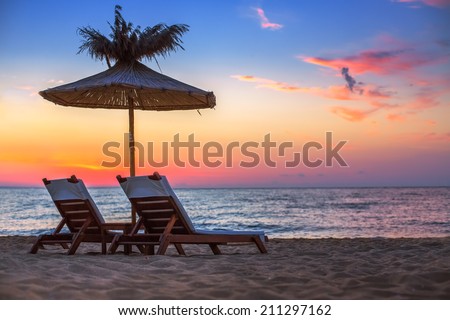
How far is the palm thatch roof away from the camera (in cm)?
670

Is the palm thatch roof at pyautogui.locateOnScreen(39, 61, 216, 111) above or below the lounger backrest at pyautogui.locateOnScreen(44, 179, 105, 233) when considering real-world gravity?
above

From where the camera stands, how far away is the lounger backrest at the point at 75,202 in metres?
6.32

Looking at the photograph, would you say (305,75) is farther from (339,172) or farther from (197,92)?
(197,92)

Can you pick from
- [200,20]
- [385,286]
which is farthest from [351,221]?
[385,286]

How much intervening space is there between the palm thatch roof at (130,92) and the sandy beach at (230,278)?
2016 millimetres

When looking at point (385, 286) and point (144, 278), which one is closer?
point (385, 286)

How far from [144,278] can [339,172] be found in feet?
62.8

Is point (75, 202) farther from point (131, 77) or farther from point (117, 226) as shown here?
point (131, 77)

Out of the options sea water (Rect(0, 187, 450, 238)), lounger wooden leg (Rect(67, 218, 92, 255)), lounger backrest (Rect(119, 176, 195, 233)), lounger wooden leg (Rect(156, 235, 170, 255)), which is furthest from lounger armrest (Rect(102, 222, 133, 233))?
sea water (Rect(0, 187, 450, 238))

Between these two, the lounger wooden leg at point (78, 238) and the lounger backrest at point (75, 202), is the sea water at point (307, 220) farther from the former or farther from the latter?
the lounger wooden leg at point (78, 238)

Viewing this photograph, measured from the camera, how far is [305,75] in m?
20.8

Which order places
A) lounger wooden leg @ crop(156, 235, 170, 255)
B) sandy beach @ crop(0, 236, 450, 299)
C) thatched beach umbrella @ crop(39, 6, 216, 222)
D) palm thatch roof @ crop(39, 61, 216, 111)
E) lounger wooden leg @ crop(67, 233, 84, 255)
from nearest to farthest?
sandy beach @ crop(0, 236, 450, 299) → lounger wooden leg @ crop(156, 235, 170, 255) → lounger wooden leg @ crop(67, 233, 84, 255) → palm thatch roof @ crop(39, 61, 216, 111) → thatched beach umbrella @ crop(39, 6, 216, 222)
